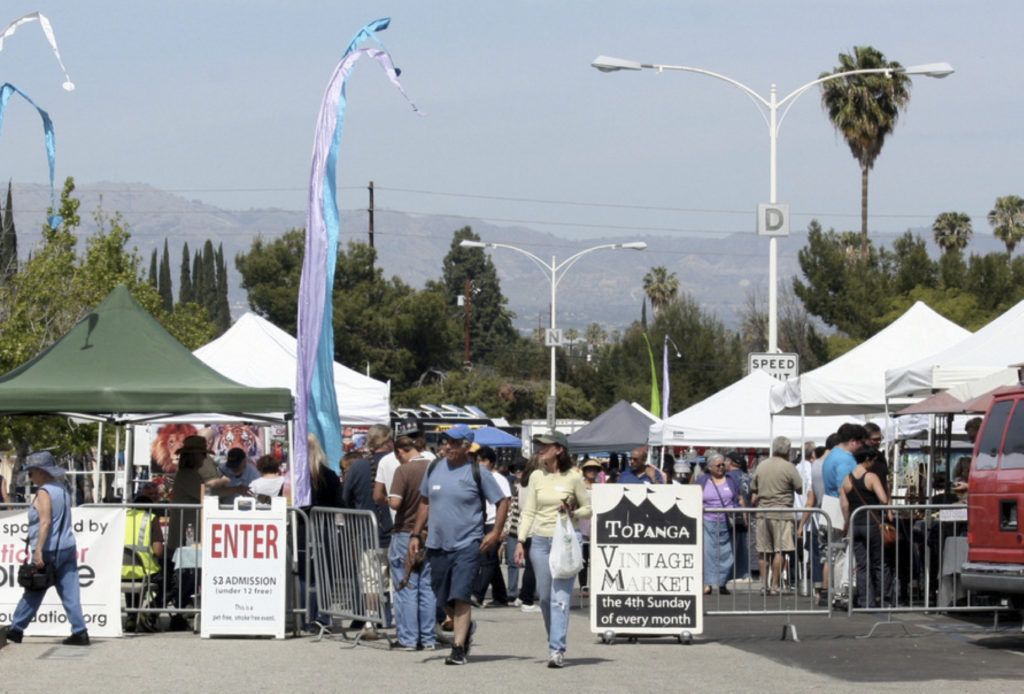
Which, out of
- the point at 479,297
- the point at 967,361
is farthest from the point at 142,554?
the point at 479,297

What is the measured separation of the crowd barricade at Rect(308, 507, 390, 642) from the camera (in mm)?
12641

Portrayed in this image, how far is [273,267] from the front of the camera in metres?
73.2

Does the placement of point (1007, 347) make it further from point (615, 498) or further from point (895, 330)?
point (615, 498)

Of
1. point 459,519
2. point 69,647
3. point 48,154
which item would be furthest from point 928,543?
point 48,154

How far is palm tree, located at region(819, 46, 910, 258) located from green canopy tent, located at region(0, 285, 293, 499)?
41511 mm

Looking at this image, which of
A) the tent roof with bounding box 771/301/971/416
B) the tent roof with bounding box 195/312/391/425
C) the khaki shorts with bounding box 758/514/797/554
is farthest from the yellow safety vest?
the tent roof with bounding box 771/301/971/416

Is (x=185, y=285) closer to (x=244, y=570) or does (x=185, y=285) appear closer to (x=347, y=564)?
(x=244, y=570)

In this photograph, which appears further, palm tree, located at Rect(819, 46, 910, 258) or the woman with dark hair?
palm tree, located at Rect(819, 46, 910, 258)

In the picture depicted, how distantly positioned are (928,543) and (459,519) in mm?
4998

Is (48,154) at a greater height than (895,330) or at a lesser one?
greater

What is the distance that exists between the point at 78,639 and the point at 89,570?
0.76 metres

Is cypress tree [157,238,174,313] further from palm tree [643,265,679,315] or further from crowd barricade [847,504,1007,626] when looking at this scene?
crowd barricade [847,504,1007,626]

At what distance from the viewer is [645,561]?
40.4ft

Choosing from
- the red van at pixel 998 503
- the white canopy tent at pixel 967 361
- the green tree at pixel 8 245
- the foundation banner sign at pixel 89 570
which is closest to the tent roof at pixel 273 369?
the white canopy tent at pixel 967 361
